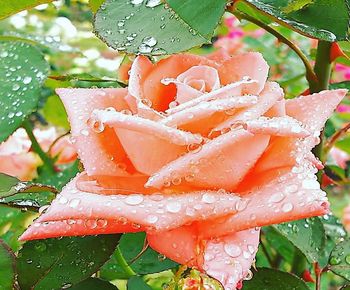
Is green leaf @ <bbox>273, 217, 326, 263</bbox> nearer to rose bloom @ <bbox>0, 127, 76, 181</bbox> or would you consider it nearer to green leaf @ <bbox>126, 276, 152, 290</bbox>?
green leaf @ <bbox>126, 276, 152, 290</bbox>


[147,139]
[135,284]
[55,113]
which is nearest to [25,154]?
[55,113]

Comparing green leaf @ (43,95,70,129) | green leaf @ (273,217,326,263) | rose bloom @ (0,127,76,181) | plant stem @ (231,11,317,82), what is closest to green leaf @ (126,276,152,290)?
green leaf @ (273,217,326,263)

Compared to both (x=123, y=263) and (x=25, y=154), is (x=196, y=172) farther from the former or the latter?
(x=25, y=154)

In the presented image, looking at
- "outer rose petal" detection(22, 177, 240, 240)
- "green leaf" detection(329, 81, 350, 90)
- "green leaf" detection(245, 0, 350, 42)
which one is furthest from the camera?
"green leaf" detection(329, 81, 350, 90)

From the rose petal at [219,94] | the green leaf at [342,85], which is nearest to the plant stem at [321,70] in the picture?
the green leaf at [342,85]

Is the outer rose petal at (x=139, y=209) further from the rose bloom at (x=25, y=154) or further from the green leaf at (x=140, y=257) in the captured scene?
the rose bloom at (x=25, y=154)

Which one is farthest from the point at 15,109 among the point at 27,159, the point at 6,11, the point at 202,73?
the point at 27,159
